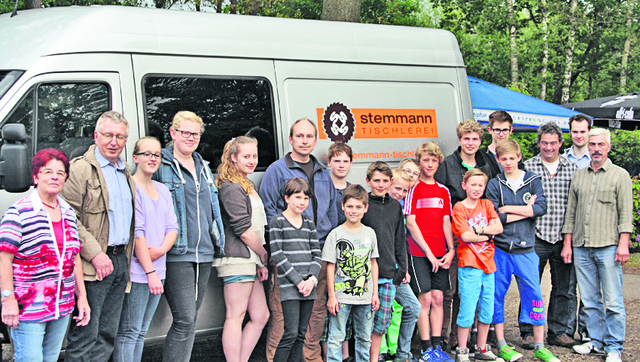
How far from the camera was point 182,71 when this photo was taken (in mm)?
4688

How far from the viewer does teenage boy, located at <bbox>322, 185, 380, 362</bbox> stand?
15.1ft

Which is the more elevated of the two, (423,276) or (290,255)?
(290,255)

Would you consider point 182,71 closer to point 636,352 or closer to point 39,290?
point 39,290

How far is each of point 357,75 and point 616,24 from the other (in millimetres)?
26793

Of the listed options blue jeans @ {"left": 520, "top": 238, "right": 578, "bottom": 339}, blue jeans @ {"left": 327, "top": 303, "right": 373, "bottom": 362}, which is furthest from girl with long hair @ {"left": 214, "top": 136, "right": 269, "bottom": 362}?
blue jeans @ {"left": 520, "top": 238, "right": 578, "bottom": 339}

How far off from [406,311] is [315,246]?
1.11m

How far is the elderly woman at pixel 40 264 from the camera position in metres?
3.34

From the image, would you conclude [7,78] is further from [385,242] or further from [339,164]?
[385,242]

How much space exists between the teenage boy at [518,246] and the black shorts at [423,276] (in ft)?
1.94

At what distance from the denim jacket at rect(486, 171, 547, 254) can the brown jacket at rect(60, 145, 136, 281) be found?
11.3ft

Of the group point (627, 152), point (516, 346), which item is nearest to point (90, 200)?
point (516, 346)

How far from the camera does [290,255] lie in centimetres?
444

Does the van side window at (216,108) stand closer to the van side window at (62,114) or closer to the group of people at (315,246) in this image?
the group of people at (315,246)

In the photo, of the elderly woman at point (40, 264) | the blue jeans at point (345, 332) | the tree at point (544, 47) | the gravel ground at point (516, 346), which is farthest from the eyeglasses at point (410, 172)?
the tree at point (544, 47)
